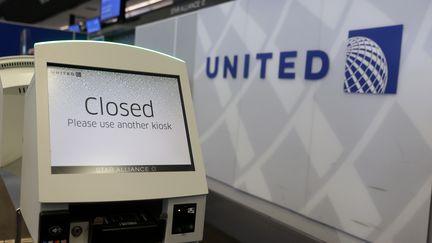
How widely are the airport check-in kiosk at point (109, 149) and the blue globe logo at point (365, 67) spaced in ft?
6.17

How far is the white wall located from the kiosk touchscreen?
2.16 m

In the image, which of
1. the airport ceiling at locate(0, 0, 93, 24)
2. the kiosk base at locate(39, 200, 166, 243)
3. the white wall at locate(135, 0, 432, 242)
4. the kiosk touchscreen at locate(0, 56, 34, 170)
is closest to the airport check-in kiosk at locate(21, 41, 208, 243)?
the kiosk base at locate(39, 200, 166, 243)

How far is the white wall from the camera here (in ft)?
8.45

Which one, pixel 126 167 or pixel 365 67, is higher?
pixel 365 67

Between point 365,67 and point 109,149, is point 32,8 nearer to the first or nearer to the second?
point 365,67

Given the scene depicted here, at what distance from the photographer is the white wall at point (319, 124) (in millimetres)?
2574

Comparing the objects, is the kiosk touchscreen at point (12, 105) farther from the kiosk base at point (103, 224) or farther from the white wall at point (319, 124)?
the white wall at point (319, 124)

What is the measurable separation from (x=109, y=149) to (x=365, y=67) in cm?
222

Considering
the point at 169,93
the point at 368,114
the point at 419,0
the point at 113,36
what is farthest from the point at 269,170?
the point at 113,36

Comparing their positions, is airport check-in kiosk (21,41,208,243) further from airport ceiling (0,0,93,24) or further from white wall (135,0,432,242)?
airport ceiling (0,0,93,24)

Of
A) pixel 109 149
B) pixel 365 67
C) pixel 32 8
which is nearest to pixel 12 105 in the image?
pixel 109 149

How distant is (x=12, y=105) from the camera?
1561 mm

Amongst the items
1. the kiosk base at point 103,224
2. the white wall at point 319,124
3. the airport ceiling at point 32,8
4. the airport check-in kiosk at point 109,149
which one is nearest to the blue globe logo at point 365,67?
the white wall at point 319,124

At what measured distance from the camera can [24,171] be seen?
123cm
